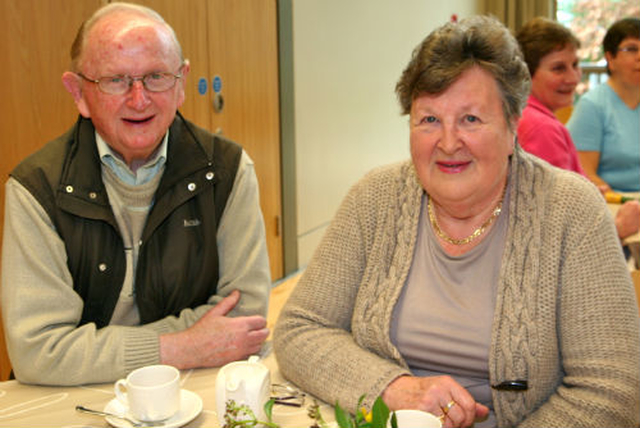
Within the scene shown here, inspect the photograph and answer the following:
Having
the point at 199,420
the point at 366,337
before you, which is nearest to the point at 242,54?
the point at 366,337

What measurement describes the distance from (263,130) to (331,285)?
2.52 m

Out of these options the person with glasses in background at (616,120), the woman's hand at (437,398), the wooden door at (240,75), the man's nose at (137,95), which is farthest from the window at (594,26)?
the woman's hand at (437,398)

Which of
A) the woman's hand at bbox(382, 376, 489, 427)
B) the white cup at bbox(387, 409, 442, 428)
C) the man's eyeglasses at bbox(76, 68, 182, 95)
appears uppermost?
the man's eyeglasses at bbox(76, 68, 182, 95)

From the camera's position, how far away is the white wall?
4379 millimetres

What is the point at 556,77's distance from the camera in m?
2.88

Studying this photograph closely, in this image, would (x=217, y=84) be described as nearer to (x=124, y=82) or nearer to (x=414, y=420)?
(x=124, y=82)

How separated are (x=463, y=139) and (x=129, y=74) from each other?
790 millimetres

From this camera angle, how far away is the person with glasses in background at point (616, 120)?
3383mm

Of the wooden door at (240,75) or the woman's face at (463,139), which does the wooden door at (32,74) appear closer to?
the wooden door at (240,75)

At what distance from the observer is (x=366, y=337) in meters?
1.43

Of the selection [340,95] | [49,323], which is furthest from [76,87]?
[340,95]

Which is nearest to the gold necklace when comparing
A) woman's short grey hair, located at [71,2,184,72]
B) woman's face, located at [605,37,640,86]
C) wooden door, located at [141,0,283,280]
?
woman's short grey hair, located at [71,2,184,72]

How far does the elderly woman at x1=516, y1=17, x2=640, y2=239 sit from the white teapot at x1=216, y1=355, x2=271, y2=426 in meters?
1.94

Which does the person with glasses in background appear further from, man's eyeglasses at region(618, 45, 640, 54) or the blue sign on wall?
the blue sign on wall
